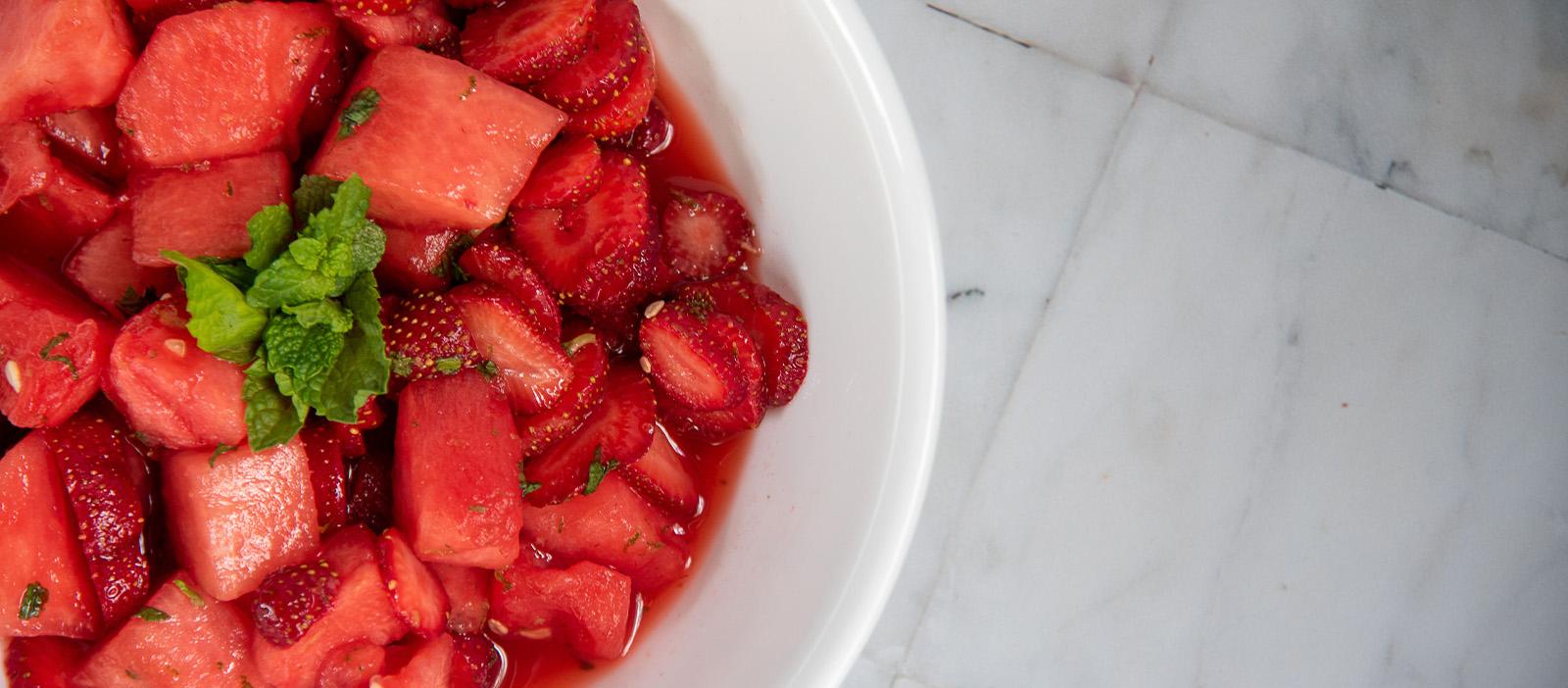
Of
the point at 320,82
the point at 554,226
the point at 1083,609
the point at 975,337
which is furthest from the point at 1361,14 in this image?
the point at 320,82

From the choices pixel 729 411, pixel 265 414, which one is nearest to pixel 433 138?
pixel 265 414

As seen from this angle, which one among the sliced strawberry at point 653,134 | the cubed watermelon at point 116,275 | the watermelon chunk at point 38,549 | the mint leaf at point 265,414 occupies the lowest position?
the watermelon chunk at point 38,549

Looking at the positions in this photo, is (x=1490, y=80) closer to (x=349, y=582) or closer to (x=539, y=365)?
(x=539, y=365)

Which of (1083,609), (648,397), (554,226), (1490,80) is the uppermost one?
(1490,80)

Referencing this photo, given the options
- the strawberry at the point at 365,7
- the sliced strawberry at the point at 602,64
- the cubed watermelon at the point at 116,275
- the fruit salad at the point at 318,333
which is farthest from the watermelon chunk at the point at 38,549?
the sliced strawberry at the point at 602,64

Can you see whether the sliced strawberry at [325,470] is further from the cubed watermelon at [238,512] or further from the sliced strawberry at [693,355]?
the sliced strawberry at [693,355]

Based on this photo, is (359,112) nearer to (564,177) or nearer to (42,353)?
(564,177)
